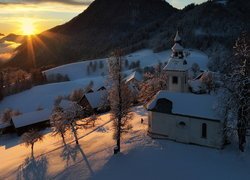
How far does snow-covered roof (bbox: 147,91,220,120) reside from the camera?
132 feet

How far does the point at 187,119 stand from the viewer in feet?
136

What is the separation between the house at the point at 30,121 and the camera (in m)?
72.7

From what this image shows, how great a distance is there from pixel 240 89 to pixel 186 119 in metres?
7.81

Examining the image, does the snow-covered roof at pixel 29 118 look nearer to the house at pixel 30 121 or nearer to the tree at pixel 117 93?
the house at pixel 30 121

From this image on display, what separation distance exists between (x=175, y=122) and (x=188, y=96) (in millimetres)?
3833

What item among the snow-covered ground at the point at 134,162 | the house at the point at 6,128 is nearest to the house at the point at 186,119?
the snow-covered ground at the point at 134,162

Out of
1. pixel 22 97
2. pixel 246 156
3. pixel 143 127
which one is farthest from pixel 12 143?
pixel 22 97

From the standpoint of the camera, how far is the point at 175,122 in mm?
42344

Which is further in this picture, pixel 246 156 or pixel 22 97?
pixel 22 97

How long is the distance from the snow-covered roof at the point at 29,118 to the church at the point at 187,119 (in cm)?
3837

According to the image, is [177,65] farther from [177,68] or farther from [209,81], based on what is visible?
[209,81]

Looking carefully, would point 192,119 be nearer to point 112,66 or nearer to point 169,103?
point 169,103

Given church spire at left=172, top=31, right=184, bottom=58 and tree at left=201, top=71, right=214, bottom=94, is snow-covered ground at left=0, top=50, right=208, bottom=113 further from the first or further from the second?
church spire at left=172, top=31, right=184, bottom=58

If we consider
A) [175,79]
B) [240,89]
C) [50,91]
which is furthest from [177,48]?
[50,91]
